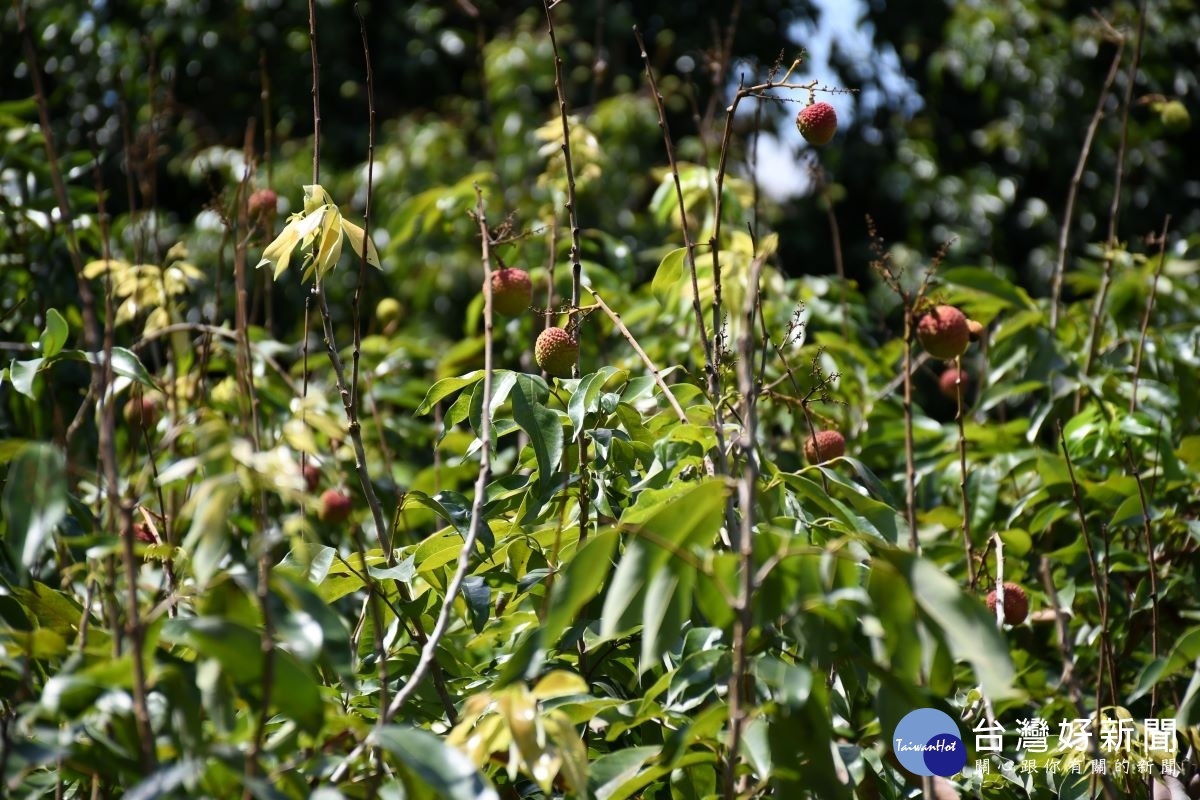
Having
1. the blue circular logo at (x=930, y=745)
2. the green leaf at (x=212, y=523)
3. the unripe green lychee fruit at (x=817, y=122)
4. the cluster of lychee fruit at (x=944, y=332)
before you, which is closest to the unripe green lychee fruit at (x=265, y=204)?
the unripe green lychee fruit at (x=817, y=122)

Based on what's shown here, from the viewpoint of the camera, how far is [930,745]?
98cm

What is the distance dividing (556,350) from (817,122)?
378 millimetres

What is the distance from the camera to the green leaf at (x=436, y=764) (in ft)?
2.41

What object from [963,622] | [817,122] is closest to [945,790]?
[963,622]

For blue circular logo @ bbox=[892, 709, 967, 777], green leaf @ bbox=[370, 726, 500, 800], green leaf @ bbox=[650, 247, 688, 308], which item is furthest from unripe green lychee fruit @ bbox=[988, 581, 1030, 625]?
green leaf @ bbox=[370, 726, 500, 800]

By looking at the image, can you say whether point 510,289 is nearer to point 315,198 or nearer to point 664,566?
point 315,198

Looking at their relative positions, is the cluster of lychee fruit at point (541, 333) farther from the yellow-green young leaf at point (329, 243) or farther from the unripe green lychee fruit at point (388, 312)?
the unripe green lychee fruit at point (388, 312)

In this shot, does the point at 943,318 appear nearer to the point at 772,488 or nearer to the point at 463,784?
the point at 772,488

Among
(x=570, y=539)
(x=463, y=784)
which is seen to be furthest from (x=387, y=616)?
(x=463, y=784)

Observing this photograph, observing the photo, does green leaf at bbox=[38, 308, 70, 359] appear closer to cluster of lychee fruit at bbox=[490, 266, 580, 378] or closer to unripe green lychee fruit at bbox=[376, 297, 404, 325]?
cluster of lychee fruit at bbox=[490, 266, 580, 378]

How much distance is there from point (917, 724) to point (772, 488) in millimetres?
268

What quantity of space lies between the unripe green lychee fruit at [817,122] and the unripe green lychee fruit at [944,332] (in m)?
0.24

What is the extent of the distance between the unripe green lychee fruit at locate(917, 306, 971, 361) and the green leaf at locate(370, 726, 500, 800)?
2.69 ft

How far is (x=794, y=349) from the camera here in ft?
6.72
